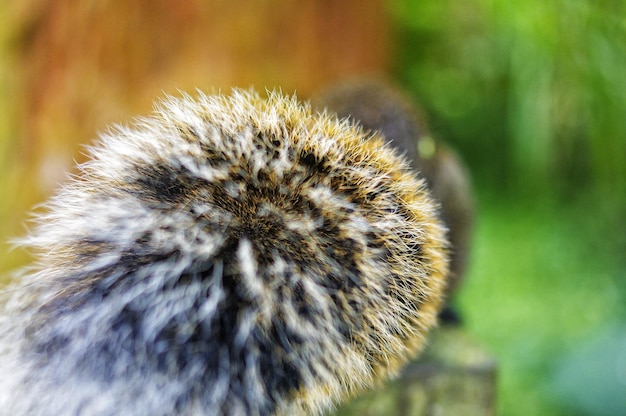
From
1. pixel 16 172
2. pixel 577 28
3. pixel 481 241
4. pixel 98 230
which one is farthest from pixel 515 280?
pixel 98 230

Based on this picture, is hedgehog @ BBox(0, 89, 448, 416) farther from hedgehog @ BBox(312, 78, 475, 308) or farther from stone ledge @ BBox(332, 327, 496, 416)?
hedgehog @ BBox(312, 78, 475, 308)

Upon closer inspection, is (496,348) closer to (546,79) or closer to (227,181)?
(546,79)

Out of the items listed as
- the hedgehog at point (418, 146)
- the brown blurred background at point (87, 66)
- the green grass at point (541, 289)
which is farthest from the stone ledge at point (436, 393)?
the brown blurred background at point (87, 66)

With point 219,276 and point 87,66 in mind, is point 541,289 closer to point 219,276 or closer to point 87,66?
point 87,66

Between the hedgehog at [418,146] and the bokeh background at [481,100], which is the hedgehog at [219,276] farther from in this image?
the bokeh background at [481,100]

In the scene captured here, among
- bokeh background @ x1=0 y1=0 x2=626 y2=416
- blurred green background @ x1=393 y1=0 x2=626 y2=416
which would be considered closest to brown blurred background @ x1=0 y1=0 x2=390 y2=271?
bokeh background @ x1=0 y1=0 x2=626 y2=416

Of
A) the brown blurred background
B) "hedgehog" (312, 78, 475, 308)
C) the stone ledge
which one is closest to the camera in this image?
the stone ledge

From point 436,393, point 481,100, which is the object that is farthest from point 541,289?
point 436,393
